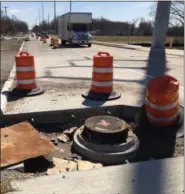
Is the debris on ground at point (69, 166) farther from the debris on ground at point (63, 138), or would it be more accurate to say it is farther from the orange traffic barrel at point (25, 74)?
the orange traffic barrel at point (25, 74)

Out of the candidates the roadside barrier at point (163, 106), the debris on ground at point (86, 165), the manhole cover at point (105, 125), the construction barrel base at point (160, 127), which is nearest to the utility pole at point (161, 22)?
the construction barrel base at point (160, 127)

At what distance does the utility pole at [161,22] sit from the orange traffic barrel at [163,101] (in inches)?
944

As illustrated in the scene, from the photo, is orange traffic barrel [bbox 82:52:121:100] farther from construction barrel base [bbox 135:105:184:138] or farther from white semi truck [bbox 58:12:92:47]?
white semi truck [bbox 58:12:92:47]

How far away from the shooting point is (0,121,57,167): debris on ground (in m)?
3.28

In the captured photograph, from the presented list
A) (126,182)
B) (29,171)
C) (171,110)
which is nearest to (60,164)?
(29,171)

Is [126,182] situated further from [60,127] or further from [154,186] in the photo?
[60,127]

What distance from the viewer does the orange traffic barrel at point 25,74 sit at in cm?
730

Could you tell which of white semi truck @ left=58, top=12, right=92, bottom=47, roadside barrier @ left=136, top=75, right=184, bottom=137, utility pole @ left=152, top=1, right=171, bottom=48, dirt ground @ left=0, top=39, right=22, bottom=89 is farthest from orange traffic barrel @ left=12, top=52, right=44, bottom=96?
white semi truck @ left=58, top=12, right=92, bottom=47

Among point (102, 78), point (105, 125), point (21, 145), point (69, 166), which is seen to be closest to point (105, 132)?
point (105, 125)

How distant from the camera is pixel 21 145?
350 cm

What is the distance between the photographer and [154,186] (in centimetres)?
350

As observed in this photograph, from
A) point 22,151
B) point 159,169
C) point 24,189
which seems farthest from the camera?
point 159,169

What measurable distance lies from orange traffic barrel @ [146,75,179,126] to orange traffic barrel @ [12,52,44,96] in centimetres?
304

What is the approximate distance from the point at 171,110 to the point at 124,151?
1406 mm
